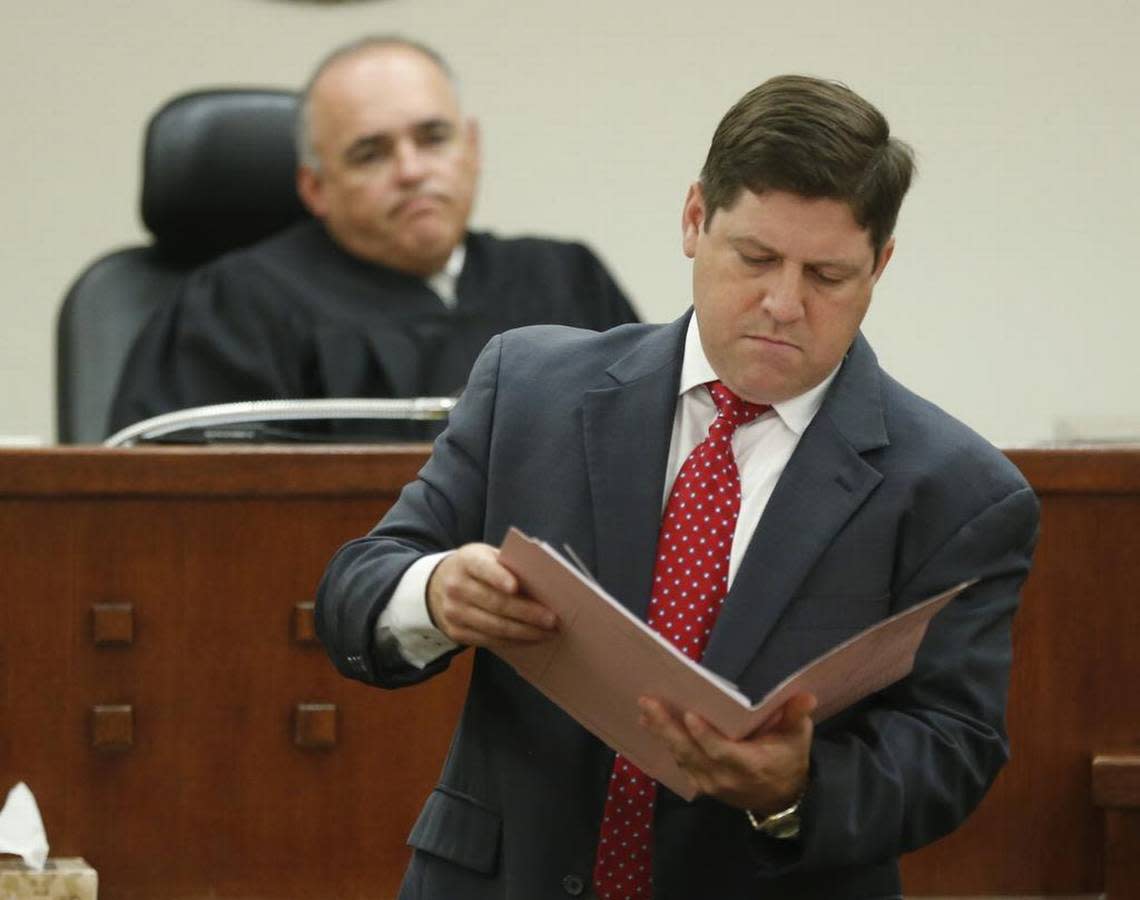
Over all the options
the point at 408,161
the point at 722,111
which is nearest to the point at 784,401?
the point at 408,161

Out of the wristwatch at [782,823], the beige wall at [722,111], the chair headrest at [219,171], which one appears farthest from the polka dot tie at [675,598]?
the beige wall at [722,111]

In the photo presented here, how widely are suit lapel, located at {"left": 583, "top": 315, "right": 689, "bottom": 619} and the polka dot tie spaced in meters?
0.02

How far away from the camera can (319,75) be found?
3.42 m

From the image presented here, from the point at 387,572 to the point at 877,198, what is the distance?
0.48 metres

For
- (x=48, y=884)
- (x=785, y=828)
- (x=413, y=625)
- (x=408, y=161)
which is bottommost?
(x=48, y=884)

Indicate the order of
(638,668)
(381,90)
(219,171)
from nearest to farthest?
(638,668)
(219,171)
(381,90)

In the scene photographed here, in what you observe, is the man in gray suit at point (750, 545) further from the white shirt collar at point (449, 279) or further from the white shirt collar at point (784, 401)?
the white shirt collar at point (449, 279)

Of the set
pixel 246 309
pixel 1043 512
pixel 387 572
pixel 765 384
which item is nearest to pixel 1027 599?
pixel 1043 512

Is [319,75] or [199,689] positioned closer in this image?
[199,689]

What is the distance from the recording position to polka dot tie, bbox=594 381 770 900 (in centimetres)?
153

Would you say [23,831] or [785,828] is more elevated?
[785,828]

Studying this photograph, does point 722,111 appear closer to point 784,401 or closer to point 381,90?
point 381,90

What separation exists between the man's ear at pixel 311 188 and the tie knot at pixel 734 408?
6.31 feet

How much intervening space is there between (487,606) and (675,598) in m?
0.20
